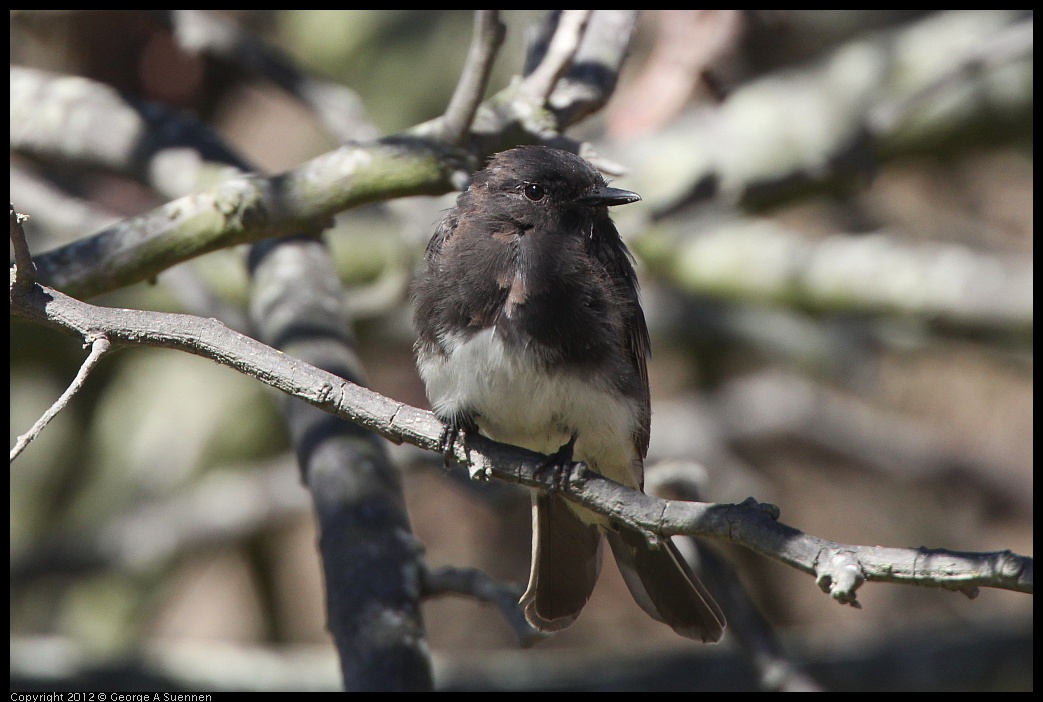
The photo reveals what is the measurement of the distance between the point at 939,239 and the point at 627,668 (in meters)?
4.41

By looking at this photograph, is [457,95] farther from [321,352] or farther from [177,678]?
[177,678]

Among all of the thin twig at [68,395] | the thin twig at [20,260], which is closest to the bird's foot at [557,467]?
the thin twig at [68,395]

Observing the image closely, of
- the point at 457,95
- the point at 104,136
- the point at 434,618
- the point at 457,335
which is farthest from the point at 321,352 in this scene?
the point at 434,618

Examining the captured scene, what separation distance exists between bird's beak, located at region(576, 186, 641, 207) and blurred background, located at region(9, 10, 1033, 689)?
1.10 meters

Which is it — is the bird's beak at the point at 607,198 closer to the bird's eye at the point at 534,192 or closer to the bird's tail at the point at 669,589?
the bird's eye at the point at 534,192

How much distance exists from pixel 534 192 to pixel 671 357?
15.8 ft

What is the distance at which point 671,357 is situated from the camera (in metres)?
8.36

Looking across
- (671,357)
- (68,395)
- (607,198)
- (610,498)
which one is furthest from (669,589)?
(671,357)

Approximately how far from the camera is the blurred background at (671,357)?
523 cm

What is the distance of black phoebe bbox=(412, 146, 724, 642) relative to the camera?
3.33 metres

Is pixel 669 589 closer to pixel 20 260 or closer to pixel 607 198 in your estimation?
pixel 607 198

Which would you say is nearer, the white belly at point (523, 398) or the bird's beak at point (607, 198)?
the white belly at point (523, 398)

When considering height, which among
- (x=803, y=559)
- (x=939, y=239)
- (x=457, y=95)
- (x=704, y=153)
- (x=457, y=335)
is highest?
(x=939, y=239)

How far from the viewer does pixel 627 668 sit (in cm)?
511
